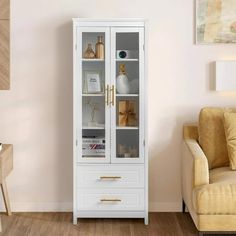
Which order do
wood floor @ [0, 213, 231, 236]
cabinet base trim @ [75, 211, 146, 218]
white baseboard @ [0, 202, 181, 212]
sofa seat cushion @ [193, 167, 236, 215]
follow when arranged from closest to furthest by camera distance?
sofa seat cushion @ [193, 167, 236, 215] < wood floor @ [0, 213, 231, 236] < cabinet base trim @ [75, 211, 146, 218] < white baseboard @ [0, 202, 181, 212]

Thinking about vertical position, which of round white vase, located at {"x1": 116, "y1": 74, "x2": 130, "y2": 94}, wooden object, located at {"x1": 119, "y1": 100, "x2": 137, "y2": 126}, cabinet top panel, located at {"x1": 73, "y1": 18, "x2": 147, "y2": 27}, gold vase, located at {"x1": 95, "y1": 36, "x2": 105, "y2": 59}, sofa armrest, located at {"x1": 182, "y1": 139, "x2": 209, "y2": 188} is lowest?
sofa armrest, located at {"x1": 182, "y1": 139, "x2": 209, "y2": 188}

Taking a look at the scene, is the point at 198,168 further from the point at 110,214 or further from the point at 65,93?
the point at 65,93

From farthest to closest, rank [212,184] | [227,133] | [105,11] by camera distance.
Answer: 1. [105,11]
2. [227,133]
3. [212,184]

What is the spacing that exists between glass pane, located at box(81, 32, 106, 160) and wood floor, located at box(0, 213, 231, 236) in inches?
22.0

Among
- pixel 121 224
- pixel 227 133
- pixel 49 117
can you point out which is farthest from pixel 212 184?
pixel 49 117

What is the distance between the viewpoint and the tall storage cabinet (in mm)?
4316

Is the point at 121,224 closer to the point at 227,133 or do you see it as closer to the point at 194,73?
the point at 227,133

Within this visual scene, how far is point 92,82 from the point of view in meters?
4.36

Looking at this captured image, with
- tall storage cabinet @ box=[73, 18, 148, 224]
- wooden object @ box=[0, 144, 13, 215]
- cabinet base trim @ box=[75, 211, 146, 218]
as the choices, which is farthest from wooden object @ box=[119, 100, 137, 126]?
wooden object @ box=[0, 144, 13, 215]

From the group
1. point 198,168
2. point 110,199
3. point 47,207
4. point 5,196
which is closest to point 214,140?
point 198,168

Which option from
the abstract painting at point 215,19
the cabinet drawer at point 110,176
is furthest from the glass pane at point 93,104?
the abstract painting at point 215,19

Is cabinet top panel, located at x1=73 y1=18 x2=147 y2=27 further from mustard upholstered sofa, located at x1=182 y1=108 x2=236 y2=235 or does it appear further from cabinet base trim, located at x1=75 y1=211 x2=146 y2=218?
cabinet base trim, located at x1=75 y1=211 x2=146 y2=218

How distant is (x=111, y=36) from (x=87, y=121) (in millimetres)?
707

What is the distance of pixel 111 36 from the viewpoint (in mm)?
4293
